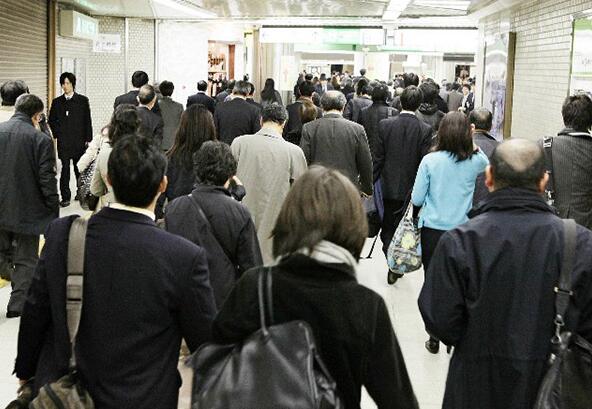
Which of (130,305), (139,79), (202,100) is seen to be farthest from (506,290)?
(202,100)

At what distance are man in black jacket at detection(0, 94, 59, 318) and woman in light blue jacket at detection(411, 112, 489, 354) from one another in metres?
2.57

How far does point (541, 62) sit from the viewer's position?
31.0 ft

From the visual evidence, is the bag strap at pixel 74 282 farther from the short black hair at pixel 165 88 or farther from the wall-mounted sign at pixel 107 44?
the wall-mounted sign at pixel 107 44

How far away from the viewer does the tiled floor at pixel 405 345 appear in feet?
15.9

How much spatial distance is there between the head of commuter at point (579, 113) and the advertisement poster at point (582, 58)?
2.11 metres

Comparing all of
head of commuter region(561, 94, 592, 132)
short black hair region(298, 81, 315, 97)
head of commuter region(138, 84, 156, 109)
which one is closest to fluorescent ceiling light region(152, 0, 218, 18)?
short black hair region(298, 81, 315, 97)

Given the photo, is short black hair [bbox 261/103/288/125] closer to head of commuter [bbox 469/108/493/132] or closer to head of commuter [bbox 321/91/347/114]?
head of commuter [bbox 469/108/493/132]

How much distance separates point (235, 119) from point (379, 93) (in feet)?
5.41

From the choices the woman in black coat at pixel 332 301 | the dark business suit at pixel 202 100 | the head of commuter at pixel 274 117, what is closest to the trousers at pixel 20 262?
the head of commuter at pixel 274 117

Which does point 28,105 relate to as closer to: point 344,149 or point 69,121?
point 344,149

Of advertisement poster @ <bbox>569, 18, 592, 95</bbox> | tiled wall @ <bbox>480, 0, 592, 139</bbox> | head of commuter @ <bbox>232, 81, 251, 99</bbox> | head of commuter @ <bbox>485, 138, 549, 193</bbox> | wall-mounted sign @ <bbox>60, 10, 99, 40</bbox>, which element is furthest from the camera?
wall-mounted sign @ <bbox>60, 10, 99, 40</bbox>

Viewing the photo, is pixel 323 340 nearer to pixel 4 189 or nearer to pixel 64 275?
pixel 64 275

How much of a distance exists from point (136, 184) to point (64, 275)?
36 centimetres

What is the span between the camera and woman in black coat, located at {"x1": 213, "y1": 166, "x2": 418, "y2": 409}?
2.13 meters
